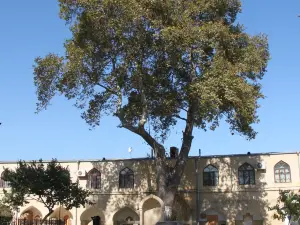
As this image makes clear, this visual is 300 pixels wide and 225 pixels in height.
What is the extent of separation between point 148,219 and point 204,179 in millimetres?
4817

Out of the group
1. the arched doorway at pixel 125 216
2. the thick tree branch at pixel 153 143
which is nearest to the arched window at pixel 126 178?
the arched doorway at pixel 125 216

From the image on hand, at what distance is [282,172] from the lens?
30375mm

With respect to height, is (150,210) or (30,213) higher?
(150,210)

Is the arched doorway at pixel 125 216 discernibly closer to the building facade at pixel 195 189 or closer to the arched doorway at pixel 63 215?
the building facade at pixel 195 189

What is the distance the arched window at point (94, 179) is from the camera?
33.9m

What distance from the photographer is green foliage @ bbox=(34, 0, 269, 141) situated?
24547mm

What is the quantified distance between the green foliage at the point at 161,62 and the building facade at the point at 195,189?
3866mm

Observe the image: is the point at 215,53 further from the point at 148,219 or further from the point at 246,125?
the point at 148,219

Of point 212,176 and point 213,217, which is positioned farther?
point 212,176

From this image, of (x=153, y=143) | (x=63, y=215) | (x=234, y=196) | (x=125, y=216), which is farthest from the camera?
(x=63, y=215)

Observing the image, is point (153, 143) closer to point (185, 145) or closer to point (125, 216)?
point (185, 145)

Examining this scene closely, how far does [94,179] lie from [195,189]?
753 cm

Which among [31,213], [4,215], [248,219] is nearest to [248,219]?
[248,219]

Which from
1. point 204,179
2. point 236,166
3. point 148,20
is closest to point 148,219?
point 204,179
